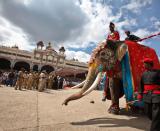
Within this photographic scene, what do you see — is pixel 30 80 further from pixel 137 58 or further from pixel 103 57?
pixel 137 58

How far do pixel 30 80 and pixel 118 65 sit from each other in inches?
470

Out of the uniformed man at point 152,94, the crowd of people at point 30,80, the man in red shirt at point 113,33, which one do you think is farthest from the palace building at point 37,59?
the uniformed man at point 152,94

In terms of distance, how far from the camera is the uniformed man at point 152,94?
3.80 m

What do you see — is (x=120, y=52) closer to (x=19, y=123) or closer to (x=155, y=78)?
(x=155, y=78)

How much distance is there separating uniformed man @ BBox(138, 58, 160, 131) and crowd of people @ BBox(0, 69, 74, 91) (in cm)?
1125

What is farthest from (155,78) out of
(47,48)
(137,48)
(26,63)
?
(47,48)

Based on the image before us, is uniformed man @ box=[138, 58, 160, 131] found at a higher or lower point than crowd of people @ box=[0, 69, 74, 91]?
lower

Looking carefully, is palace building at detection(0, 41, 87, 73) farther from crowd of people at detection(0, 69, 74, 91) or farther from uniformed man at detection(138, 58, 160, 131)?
uniformed man at detection(138, 58, 160, 131)

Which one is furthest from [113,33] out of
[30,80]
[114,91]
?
[30,80]

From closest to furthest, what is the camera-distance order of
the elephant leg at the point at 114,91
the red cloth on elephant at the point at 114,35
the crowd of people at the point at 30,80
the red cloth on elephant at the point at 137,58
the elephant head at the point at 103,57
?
the elephant head at the point at 103,57
the red cloth on elephant at the point at 137,58
the elephant leg at the point at 114,91
the red cloth on elephant at the point at 114,35
the crowd of people at the point at 30,80

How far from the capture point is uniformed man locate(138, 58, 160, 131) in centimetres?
380

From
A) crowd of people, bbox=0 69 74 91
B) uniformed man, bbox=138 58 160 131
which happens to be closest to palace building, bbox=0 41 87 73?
crowd of people, bbox=0 69 74 91

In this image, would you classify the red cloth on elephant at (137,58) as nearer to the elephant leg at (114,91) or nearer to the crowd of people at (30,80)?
the elephant leg at (114,91)

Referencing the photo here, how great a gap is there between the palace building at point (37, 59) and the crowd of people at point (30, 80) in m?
31.2
